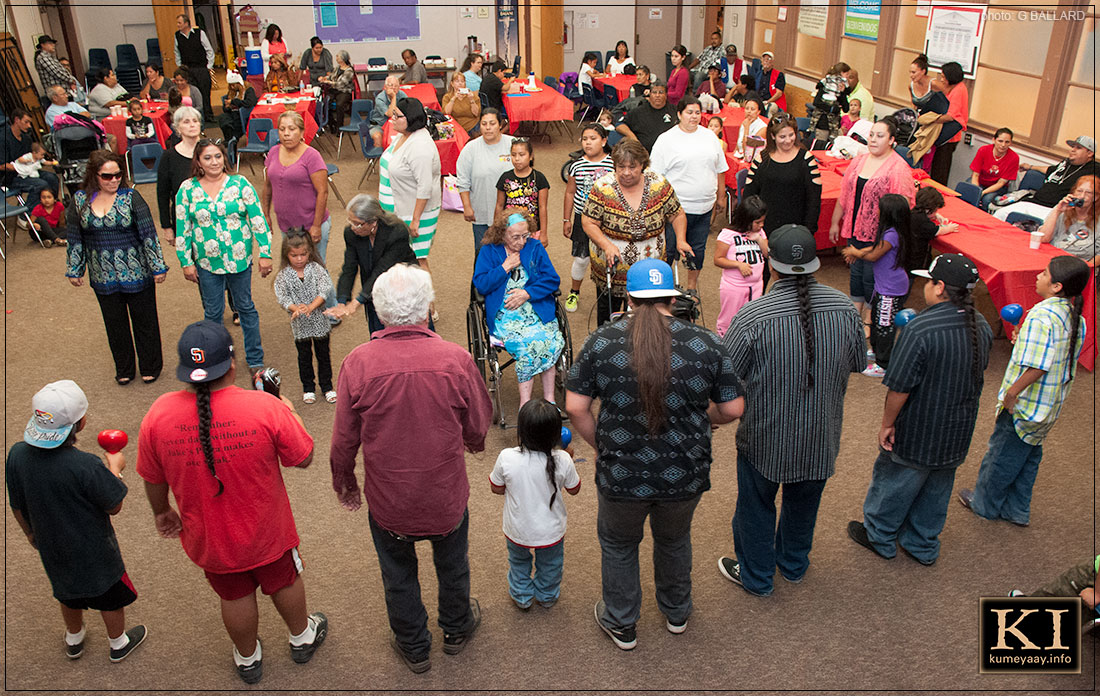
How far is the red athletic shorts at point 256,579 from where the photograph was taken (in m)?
2.85

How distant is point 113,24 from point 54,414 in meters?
16.7

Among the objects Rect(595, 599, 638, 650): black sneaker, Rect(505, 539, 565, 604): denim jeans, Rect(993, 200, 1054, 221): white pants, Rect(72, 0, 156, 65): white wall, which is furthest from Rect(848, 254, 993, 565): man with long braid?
Rect(72, 0, 156, 65): white wall

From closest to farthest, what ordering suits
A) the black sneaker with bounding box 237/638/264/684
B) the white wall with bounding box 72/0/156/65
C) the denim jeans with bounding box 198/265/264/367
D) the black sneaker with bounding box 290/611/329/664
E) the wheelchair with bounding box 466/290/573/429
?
the black sneaker with bounding box 237/638/264/684, the black sneaker with bounding box 290/611/329/664, the wheelchair with bounding box 466/290/573/429, the denim jeans with bounding box 198/265/264/367, the white wall with bounding box 72/0/156/65

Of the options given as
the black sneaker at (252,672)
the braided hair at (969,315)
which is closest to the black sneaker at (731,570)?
the braided hair at (969,315)

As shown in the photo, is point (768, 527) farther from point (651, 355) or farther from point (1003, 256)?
point (1003, 256)

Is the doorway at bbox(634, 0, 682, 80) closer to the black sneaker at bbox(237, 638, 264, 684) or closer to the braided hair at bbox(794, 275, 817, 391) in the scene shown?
the braided hair at bbox(794, 275, 817, 391)

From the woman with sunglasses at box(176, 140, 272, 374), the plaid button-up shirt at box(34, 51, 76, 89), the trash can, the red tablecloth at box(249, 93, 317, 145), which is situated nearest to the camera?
the woman with sunglasses at box(176, 140, 272, 374)

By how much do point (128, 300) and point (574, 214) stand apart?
3051 millimetres

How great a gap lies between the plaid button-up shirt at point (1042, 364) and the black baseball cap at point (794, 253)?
47.5 inches

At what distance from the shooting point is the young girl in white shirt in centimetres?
298

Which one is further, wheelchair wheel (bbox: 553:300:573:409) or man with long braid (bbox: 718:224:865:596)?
wheelchair wheel (bbox: 553:300:573:409)

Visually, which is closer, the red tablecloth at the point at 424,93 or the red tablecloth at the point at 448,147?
the red tablecloth at the point at 448,147

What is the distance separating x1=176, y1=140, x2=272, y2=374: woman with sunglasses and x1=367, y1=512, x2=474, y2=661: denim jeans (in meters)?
2.68

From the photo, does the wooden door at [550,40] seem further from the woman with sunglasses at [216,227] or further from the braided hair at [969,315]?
the braided hair at [969,315]
